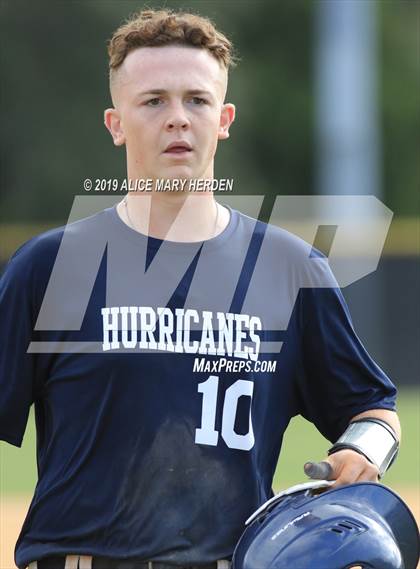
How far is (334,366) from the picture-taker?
3623mm

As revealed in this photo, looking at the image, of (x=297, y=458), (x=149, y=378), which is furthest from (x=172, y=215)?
(x=297, y=458)

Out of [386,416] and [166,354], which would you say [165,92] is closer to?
[166,354]

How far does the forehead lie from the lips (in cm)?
15

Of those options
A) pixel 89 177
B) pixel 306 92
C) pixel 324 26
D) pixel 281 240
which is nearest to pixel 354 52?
pixel 324 26

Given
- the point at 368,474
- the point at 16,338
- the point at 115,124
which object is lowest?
the point at 368,474

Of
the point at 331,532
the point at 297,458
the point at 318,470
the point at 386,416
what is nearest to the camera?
the point at 331,532

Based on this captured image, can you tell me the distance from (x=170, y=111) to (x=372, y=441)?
101 cm

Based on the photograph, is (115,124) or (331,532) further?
(115,124)

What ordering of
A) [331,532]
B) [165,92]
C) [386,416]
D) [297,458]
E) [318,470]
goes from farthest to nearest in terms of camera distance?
[297,458]
[386,416]
[165,92]
[318,470]
[331,532]

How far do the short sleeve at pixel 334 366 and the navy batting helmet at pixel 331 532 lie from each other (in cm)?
34

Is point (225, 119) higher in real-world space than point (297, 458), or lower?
higher

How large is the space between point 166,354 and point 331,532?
2.04ft

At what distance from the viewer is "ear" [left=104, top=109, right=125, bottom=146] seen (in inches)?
141

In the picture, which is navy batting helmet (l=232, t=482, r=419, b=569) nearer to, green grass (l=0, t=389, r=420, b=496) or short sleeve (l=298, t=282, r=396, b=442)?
short sleeve (l=298, t=282, r=396, b=442)
